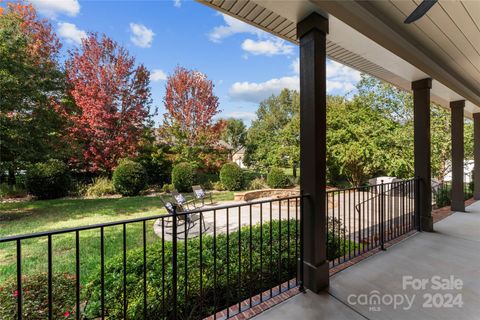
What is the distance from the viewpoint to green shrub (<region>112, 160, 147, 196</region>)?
9.30 meters

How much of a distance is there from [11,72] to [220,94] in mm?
8599

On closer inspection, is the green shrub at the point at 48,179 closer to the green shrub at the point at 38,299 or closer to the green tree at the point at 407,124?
the green shrub at the point at 38,299

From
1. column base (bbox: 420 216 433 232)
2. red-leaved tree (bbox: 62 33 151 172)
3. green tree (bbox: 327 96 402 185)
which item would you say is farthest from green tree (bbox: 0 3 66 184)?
green tree (bbox: 327 96 402 185)

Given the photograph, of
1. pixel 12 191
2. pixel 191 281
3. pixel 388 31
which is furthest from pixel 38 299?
pixel 12 191

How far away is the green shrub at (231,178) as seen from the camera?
11375 millimetres

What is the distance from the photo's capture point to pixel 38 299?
1890 millimetres

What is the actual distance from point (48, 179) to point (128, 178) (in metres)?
2.59

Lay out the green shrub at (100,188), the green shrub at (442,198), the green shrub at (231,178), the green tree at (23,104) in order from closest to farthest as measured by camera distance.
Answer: the green shrub at (442,198) → the green tree at (23,104) → the green shrub at (100,188) → the green shrub at (231,178)

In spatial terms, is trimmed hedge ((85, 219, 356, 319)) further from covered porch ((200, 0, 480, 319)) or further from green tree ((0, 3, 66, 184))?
green tree ((0, 3, 66, 184))

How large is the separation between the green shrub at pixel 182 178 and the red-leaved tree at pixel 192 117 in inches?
43.6

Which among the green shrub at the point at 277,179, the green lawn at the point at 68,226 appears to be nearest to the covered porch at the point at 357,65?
the green lawn at the point at 68,226

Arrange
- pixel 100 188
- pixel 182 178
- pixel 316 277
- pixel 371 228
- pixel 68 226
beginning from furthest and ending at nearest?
pixel 182 178 → pixel 100 188 → pixel 68 226 → pixel 371 228 → pixel 316 277

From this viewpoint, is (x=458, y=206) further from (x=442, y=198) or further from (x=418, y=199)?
(x=418, y=199)

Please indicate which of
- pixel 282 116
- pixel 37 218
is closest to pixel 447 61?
pixel 37 218
